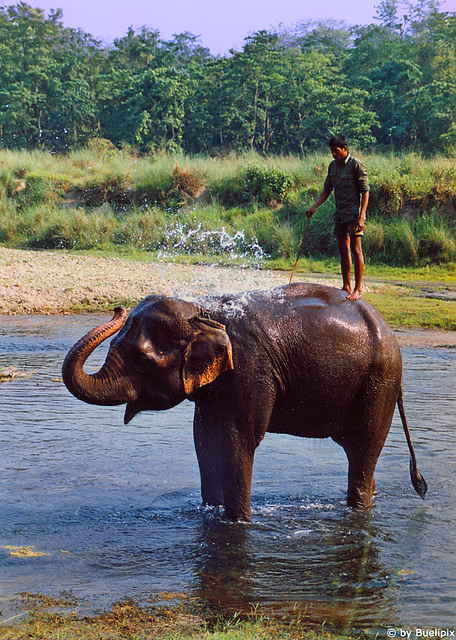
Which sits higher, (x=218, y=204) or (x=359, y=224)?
(x=359, y=224)

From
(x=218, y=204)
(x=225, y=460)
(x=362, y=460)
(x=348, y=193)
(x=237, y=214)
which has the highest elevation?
(x=348, y=193)

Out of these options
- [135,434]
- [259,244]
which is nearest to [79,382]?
[135,434]

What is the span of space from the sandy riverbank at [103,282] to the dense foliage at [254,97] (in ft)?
47.8

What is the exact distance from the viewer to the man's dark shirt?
6082mm

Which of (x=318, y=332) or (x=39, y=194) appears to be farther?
(x=39, y=194)

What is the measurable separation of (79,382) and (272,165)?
2109 centimetres

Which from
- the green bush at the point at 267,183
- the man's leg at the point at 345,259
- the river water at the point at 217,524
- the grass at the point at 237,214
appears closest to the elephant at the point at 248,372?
the river water at the point at 217,524

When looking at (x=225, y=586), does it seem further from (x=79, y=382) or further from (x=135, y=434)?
(x=135, y=434)

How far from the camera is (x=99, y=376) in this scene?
4.32 metres

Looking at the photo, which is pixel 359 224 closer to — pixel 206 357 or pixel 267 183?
pixel 206 357

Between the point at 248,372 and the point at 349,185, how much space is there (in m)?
2.20

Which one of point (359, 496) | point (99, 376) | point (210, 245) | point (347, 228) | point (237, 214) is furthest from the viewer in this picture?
point (237, 214)

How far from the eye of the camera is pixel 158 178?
84.3 ft

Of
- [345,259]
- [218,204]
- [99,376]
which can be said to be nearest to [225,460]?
[99,376]
